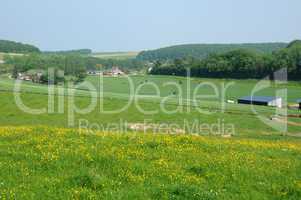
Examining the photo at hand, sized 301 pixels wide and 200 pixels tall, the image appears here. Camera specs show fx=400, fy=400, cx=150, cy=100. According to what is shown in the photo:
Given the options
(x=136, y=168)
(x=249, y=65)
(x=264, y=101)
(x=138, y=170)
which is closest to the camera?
(x=138, y=170)

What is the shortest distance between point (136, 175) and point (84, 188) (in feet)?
5.69

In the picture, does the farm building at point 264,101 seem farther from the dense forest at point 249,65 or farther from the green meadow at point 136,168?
the dense forest at point 249,65

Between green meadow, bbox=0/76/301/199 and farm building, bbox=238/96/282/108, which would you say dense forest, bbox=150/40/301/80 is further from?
green meadow, bbox=0/76/301/199

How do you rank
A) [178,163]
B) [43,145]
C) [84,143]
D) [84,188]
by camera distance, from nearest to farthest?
[84,188]
[178,163]
[43,145]
[84,143]

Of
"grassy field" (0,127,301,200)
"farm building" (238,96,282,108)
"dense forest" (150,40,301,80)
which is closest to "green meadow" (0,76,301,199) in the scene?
"grassy field" (0,127,301,200)

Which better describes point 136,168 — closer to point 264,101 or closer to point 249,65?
point 264,101

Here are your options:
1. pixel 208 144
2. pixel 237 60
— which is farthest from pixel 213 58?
pixel 208 144

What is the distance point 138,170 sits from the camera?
11.4 meters

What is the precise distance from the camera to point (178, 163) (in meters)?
12.6

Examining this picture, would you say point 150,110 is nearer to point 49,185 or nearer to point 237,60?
point 49,185

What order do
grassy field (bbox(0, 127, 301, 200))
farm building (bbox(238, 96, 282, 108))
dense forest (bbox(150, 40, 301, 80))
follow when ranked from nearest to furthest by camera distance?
grassy field (bbox(0, 127, 301, 200))
farm building (bbox(238, 96, 282, 108))
dense forest (bbox(150, 40, 301, 80))

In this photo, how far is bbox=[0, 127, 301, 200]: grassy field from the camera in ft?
31.7

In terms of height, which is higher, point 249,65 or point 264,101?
point 249,65

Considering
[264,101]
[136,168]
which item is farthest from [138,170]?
[264,101]
